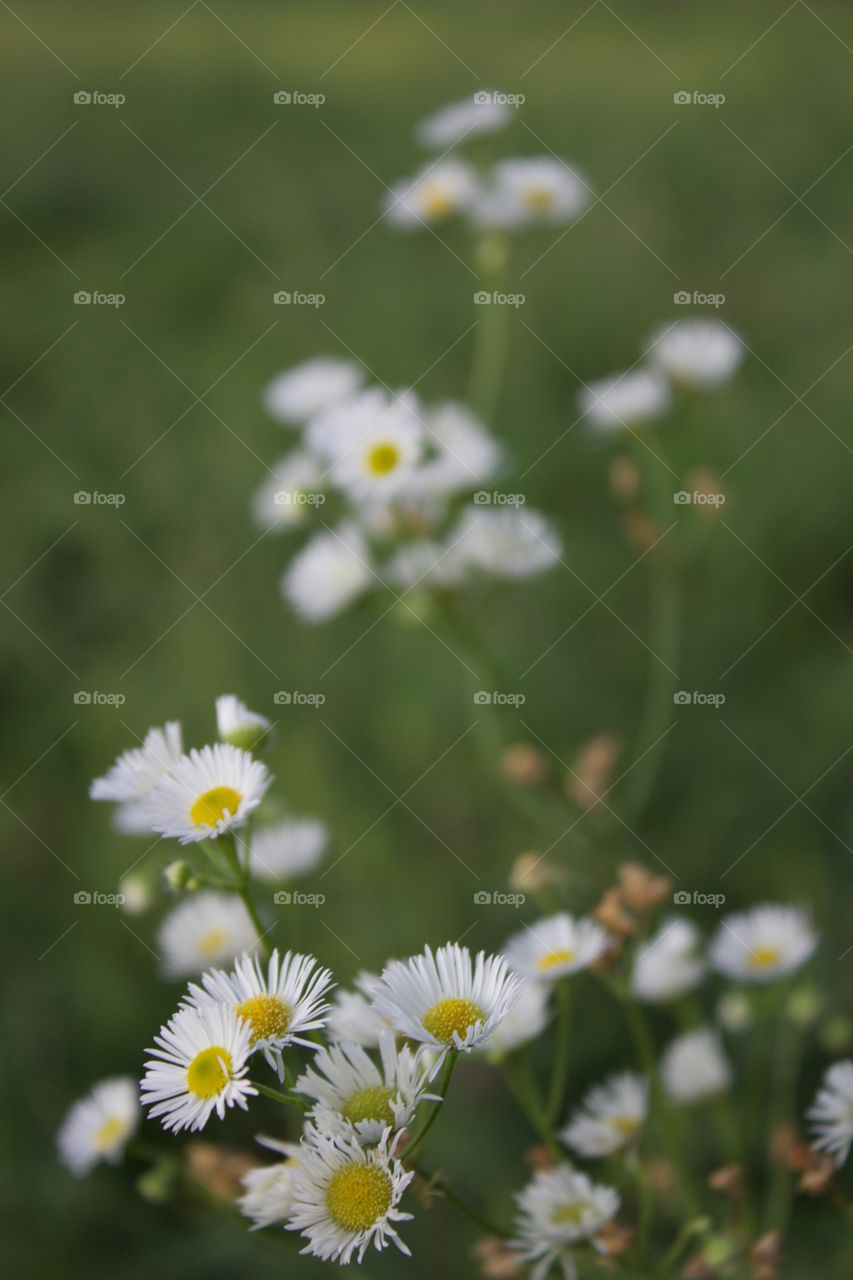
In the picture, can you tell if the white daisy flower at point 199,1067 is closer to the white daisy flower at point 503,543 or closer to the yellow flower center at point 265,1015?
the yellow flower center at point 265,1015

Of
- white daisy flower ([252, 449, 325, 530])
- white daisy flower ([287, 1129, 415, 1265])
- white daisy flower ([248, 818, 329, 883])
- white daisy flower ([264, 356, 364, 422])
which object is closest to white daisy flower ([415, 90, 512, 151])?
white daisy flower ([264, 356, 364, 422])

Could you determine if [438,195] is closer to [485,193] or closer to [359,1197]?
[485,193]

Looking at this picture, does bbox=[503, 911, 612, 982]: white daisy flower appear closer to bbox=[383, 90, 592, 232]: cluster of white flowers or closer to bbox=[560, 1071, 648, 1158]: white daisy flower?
bbox=[560, 1071, 648, 1158]: white daisy flower

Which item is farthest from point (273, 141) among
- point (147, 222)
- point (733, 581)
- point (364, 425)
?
point (364, 425)

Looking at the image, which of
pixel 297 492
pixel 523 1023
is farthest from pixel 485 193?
pixel 523 1023

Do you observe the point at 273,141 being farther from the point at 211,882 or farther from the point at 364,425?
the point at 211,882

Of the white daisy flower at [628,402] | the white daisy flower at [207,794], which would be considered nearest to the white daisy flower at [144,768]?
the white daisy flower at [207,794]

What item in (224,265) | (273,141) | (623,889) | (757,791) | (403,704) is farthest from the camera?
(273,141)
